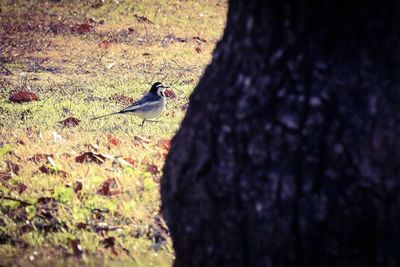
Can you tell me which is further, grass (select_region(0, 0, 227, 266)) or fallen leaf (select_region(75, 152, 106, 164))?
fallen leaf (select_region(75, 152, 106, 164))

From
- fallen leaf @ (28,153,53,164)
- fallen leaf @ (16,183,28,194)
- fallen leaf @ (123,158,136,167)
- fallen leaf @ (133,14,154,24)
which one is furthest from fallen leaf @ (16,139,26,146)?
fallen leaf @ (133,14,154,24)

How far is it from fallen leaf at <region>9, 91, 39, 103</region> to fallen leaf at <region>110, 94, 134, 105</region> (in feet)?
3.28

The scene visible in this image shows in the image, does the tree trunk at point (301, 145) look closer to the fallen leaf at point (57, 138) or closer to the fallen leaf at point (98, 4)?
the fallen leaf at point (57, 138)

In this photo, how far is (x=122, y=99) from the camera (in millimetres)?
10273

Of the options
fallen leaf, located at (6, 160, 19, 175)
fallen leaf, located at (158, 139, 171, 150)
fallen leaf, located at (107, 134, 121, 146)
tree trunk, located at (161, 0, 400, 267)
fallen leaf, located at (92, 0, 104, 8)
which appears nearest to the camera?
tree trunk, located at (161, 0, 400, 267)

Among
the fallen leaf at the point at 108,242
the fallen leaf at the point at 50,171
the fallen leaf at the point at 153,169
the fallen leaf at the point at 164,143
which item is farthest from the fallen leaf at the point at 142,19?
the fallen leaf at the point at 108,242

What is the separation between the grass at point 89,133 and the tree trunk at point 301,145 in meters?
1.39

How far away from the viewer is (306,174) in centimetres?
300

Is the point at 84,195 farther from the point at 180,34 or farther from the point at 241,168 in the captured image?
the point at 180,34

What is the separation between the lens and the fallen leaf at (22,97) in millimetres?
10094

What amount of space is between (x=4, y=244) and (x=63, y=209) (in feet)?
1.52

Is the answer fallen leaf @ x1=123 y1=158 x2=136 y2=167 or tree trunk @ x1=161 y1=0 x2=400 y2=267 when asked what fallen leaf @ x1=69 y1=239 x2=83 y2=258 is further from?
tree trunk @ x1=161 y1=0 x2=400 y2=267

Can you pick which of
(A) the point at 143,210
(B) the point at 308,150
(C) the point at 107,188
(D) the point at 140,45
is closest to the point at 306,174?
(B) the point at 308,150

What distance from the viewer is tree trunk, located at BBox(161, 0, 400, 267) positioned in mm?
2939
